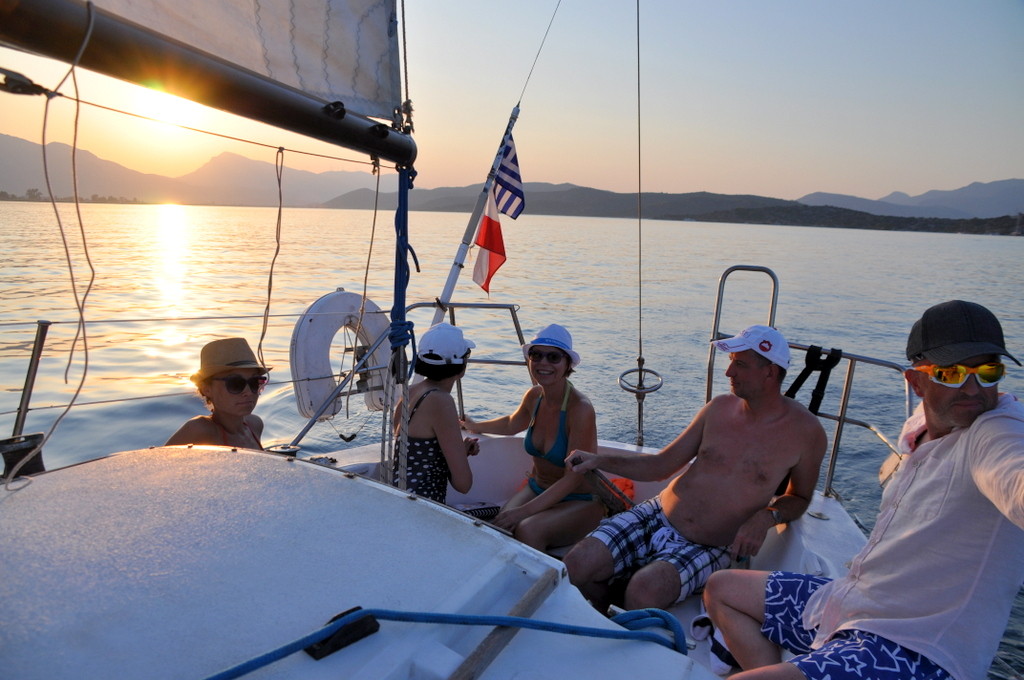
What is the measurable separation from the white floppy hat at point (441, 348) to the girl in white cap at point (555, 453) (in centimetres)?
39

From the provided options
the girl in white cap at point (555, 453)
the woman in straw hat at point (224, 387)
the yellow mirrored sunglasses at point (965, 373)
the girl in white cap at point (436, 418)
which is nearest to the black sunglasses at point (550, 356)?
the girl in white cap at point (555, 453)

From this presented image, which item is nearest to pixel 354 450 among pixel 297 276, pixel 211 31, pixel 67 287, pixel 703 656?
pixel 703 656

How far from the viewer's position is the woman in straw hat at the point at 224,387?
2449mm

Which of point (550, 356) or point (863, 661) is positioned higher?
point (550, 356)

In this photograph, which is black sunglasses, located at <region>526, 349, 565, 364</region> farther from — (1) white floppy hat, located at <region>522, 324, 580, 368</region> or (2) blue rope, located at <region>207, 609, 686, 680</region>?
(2) blue rope, located at <region>207, 609, 686, 680</region>

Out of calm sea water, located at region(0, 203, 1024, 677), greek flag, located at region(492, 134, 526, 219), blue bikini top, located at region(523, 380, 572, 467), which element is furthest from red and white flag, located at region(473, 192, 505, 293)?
blue bikini top, located at region(523, 380, 572, 467)

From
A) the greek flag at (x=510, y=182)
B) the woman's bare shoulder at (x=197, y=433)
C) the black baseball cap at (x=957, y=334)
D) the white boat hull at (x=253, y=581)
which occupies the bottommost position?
the woman's bare shoulder at (x=197, y=433)

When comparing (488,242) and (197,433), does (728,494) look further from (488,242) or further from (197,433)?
(488,242)

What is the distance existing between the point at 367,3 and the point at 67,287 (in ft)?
44.0

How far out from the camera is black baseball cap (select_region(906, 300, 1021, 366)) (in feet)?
5.25

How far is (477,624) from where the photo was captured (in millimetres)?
1148

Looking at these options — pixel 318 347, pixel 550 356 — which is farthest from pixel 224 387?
pixel 318 347

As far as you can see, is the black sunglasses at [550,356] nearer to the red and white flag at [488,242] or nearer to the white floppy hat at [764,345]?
the white floppy hat at [764,345]

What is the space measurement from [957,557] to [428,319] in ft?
34.9
